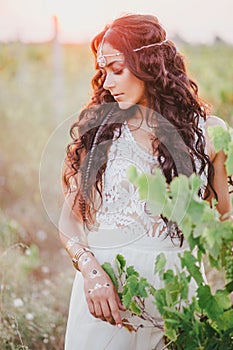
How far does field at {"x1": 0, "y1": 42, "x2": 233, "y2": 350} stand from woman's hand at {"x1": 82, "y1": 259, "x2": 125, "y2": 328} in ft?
3.66

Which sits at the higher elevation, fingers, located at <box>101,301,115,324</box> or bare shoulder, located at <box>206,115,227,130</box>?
bare shoulder, located at <box>206,115,227,130</box>

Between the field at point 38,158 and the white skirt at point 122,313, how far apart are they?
3.01ft

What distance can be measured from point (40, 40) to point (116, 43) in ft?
14.5

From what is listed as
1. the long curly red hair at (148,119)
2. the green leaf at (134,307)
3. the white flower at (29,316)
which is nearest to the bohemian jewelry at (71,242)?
the long curly red hair at (148,119)

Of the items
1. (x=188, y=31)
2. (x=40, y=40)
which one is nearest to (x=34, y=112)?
(x=40, y=40)

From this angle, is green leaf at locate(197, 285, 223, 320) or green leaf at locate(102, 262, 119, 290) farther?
green leaf at locate(102, 262, 119, 290)

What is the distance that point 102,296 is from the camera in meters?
1.76

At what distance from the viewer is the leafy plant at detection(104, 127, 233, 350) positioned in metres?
1.29

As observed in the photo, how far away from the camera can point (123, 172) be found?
1968 mm

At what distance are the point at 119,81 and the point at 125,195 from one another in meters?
0.30

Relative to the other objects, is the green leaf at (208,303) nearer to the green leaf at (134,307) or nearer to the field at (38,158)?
the green leaf at (134,307)

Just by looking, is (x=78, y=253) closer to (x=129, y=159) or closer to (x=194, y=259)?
(x=129, y=159)

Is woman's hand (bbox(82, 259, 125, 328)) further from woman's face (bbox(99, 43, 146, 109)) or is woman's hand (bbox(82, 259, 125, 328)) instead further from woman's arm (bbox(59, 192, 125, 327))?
woman's face (bbox(99, 43, 146, 109))

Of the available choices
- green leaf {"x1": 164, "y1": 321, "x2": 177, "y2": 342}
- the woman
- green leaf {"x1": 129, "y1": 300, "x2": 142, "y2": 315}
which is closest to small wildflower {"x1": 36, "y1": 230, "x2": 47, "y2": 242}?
the woman
